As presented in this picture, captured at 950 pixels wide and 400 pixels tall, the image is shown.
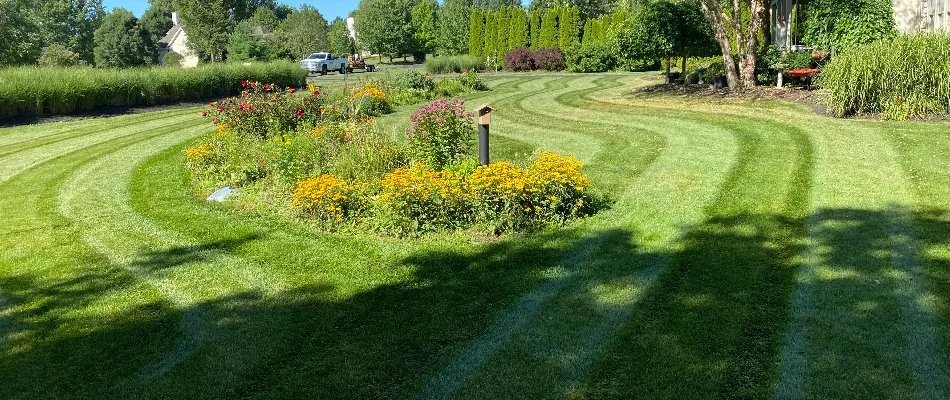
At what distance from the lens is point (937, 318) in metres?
4.62

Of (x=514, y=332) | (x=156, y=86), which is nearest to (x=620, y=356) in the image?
(x=514, y=332)

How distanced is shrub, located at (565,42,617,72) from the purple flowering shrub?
28.5 meters

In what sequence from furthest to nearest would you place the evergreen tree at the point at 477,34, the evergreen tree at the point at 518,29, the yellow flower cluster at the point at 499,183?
the evergreen tree at the point at 477,34
the evergreen tree at the point at 518,29
the yellow flower cluster at the point at 499,183

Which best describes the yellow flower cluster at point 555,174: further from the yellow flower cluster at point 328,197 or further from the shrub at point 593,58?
the shrub at point 593,58

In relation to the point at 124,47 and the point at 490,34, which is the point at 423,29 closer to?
the point at 490,34

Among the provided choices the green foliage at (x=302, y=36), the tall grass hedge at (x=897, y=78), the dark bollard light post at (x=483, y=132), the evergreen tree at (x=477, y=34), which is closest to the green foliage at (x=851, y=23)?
the tall grass hedge at (x=897, y=78)

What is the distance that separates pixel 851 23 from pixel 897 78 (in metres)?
5.48

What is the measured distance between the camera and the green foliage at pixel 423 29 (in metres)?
67.1

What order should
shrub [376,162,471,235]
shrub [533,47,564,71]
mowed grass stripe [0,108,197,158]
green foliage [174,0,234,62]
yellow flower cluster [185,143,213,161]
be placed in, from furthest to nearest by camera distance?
green foliage [174,0,234,62] → shrub [533,47,564,71] → mowed grass stripe [0,108,197,158] → yellow flower cluster [185,143,213,161] → shrub [376,162,471,235]

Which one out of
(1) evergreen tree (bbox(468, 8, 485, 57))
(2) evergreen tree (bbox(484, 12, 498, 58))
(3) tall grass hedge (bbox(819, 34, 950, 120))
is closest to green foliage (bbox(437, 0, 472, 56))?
(1) evergreen tree (bbox(468, 8, 485, 57))

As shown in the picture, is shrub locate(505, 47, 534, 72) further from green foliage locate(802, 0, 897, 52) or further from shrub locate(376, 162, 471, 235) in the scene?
shrub locate(376, 162, 471, 235)

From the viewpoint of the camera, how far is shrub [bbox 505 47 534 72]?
42.0 m

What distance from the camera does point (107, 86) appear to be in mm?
21109

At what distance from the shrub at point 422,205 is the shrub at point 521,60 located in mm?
36062
